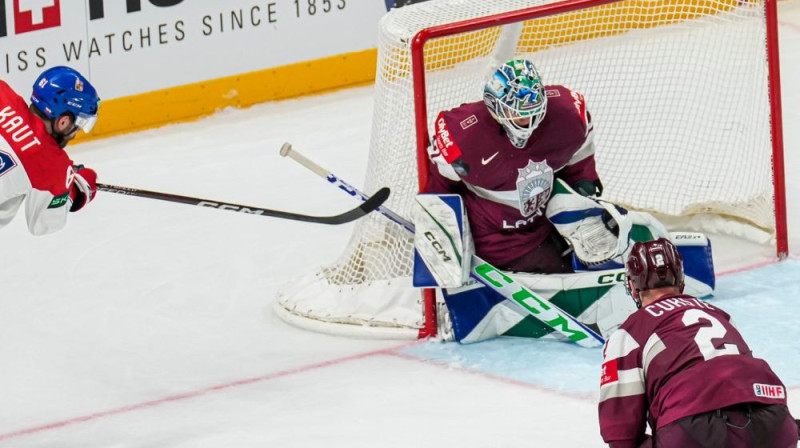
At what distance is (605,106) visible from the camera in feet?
19.1

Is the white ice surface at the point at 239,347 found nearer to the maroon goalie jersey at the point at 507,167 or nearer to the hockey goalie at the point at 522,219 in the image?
the hockey goalie at the point at 522,219

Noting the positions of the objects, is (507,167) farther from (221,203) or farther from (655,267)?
(655,267)

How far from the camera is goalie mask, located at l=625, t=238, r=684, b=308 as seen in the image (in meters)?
3.21

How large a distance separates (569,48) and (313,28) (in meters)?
2.23

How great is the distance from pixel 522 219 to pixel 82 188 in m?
1.40

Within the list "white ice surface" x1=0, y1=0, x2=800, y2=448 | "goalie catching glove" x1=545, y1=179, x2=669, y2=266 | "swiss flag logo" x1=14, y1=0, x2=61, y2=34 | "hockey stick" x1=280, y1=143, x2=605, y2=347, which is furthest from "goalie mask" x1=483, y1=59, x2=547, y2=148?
"swiss flag logo" x1=14, y1=0, x2=61, y2=34

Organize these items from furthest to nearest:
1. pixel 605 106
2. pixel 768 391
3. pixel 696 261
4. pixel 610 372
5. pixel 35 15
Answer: pixel 35 15 < pixel 605 106 < pixel 696 261 < pixel 610 372 < pixel 768 391

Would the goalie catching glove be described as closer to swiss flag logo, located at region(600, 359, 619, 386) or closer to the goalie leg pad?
the goalie leg pad

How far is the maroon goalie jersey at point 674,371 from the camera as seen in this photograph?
306cm

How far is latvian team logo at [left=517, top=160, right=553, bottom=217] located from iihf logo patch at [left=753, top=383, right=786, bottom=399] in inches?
70.4

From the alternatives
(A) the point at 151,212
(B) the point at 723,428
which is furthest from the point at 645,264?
(A) the point at 151,212

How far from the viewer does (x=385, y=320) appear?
5137 millimetres

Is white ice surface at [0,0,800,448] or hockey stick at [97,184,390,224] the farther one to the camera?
hockey stick at [97,184,390,224]

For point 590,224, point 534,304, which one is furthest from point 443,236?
point 590,224
